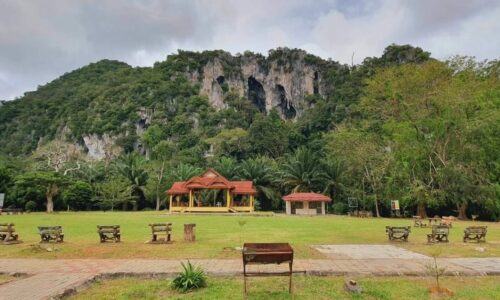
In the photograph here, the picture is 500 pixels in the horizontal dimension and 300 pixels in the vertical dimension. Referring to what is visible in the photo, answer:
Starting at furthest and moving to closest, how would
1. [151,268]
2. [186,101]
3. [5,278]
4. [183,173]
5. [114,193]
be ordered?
[186,101]
[183,173]
[114,193]
[151,268]
[5,278]

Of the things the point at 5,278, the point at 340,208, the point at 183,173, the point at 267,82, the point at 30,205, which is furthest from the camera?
the point at 267,82

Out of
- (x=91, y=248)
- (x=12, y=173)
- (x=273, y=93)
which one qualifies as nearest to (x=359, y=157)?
(x=91, y=248)

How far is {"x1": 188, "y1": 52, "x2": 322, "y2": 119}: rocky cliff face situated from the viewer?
10412 cm

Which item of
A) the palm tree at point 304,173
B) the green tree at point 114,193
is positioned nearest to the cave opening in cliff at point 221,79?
the green tree at point 114,193

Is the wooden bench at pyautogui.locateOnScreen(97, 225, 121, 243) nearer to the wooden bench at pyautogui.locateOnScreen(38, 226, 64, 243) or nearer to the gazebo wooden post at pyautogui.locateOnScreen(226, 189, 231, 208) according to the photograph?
the wooden bench at pyautogui.locateOnScreen(38, 226, 64, 243)

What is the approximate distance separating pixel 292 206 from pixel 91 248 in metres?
29.8

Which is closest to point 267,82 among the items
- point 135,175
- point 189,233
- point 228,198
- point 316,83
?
point 316,83

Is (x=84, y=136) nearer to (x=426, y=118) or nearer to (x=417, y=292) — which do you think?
(x=426, y=118)

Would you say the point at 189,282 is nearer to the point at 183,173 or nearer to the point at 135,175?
the point at 183,173

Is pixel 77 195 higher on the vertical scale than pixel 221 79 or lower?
lower

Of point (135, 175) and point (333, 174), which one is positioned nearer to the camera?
point (333, 174)

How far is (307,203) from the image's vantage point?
3806 centimetres

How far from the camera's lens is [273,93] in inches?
4254

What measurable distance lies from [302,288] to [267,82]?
340ft
